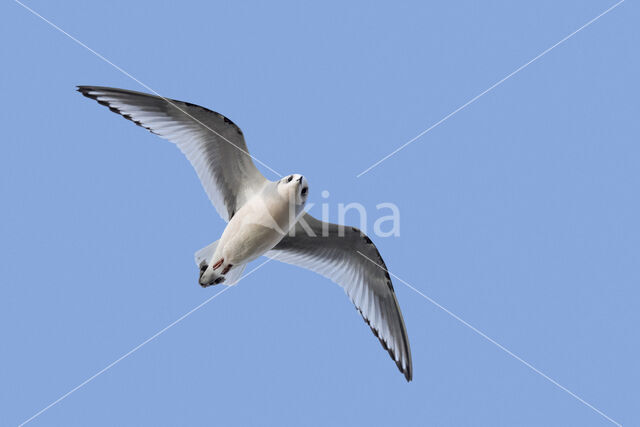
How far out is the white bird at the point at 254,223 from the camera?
4.82m

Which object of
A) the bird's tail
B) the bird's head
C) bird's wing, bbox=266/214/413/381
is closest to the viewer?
the bird's head

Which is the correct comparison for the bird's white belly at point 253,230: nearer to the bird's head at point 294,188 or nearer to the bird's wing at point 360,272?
the bird's head at point 294,188

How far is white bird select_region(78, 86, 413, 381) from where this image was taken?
482cm

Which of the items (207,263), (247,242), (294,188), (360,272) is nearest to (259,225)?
(247,242)

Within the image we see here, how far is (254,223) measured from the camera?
4.82 meters

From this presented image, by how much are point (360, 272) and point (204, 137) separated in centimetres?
174

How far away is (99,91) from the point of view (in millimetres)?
4793

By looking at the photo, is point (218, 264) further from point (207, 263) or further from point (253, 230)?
point (253, 230)

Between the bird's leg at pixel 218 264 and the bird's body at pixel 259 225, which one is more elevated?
the bird's body at pixel 259 225

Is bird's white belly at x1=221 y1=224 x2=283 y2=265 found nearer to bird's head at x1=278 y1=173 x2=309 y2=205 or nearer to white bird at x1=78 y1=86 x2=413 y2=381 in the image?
white bird at x1=78 y1=86 x2=413 y2=381

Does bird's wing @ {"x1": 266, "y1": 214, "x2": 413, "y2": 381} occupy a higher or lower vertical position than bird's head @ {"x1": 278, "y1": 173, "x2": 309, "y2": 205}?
lower

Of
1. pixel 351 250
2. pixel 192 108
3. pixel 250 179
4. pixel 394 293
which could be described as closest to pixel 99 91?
pixel 192 108

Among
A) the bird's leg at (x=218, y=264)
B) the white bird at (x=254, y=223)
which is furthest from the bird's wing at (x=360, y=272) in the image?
the bird's leg at (x=218, y=264)

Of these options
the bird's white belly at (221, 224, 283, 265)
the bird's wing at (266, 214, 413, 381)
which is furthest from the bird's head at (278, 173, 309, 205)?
the bird's wing at (266, 214, 413, 381)
